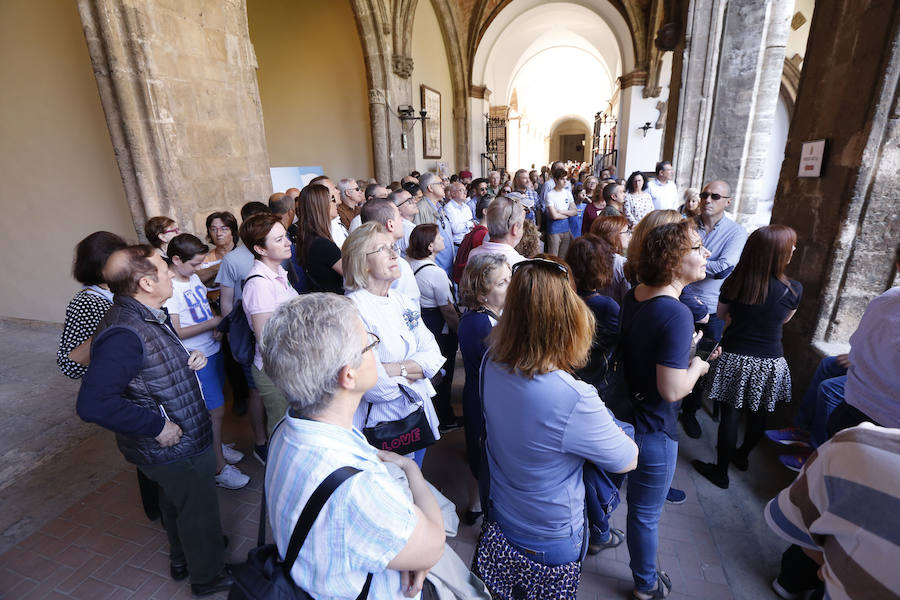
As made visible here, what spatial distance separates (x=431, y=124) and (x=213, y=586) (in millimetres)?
12197

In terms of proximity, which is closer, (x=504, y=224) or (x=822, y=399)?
(x=822, y=399)

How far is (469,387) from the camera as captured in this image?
A: 2.45m

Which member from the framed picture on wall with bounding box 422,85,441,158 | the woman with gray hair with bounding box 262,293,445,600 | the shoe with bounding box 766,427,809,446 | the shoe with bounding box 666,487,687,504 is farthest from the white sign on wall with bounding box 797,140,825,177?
the framed picture on wall with bounding box 422,85,441,158

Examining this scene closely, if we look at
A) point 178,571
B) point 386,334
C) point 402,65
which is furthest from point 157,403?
point 402,65

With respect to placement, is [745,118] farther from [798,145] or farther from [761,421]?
[761,421]

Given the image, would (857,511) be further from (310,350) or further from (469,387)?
(469,387)

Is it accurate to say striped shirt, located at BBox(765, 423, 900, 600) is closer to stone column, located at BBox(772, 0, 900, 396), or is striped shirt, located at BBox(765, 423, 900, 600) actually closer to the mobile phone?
the mobile phone

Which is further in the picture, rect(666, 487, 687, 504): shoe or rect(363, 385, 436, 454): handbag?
rect(666, 487, 687, 504): shoe

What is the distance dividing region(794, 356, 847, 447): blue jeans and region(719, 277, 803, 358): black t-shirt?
0.81 ft

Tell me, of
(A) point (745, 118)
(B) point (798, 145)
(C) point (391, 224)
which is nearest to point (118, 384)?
(C) point (391, 224)

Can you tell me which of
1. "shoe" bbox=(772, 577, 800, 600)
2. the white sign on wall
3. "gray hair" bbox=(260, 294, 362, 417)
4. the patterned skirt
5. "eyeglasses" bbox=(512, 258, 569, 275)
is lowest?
"shoe" bbox=(772, 577, 800, 600)

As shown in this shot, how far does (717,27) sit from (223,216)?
7.07m

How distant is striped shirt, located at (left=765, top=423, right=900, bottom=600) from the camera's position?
78cm

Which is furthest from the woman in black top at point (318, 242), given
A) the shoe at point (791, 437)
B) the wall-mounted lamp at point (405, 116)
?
the wall-mounted lamp at point (405, 116)
